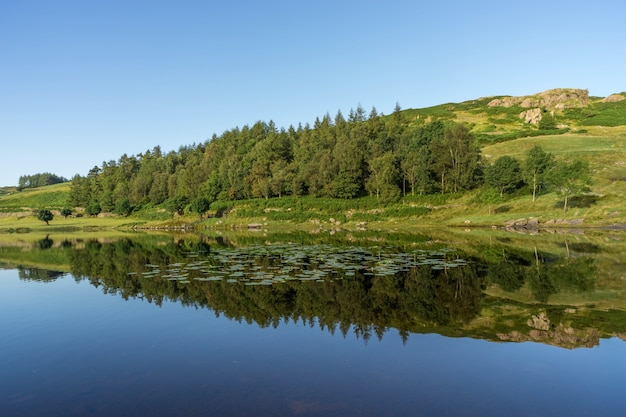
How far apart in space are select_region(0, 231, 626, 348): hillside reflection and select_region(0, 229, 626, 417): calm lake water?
0.42ft

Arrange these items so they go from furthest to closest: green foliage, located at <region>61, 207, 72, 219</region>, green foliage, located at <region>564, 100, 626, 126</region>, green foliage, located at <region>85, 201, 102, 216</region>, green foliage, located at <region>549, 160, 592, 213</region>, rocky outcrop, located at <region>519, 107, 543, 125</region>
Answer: rocky outcrop, located at <region>519, 107, 543, 125</region>, green foliage, located at <region>85, 201, 102, 216</region>, green foliage, located at <region>61, 207, 72, 219</region>, green foliage, located at <region>564, 100, 626, 126</region>, green foliage, located at <region>549, 160, 592, 213</region>

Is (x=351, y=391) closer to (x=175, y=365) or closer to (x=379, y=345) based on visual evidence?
(x=379, y=345)

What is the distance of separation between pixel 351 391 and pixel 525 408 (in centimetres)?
415

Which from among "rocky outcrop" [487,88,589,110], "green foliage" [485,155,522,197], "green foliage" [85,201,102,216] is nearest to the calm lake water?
"green foliage" [485,155,522,197]

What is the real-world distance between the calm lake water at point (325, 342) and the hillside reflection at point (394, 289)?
13cm

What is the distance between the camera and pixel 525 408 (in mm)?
9359

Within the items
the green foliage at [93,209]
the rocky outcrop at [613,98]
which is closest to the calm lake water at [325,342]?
the green foliage at [93,209]

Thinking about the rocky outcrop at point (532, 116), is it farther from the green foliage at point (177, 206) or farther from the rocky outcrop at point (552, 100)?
the green foliage at point (177, 206)

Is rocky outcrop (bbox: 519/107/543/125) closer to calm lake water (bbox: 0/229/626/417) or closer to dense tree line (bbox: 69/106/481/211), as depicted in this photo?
dense tree line (bbox: 69/106/481/211)

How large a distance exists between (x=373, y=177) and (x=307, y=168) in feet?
62.2

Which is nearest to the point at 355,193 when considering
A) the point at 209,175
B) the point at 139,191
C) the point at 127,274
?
the point at 209,175

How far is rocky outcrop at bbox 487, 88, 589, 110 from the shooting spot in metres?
165

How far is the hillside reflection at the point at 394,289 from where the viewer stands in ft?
51.0

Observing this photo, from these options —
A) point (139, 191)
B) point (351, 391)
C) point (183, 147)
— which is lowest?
point (351, 391)
